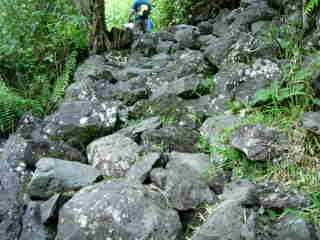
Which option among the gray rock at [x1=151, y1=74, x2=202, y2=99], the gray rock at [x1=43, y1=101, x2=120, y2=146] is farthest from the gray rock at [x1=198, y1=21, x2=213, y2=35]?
the gray rock at [x1=43, y1=101, x2=120, y2=146]

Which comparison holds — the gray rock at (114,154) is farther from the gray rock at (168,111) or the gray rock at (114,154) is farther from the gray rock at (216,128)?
the gray rock at (216,128)

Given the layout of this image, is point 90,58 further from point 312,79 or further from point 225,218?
point 225,218

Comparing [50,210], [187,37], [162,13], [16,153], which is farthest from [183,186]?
[162,13]


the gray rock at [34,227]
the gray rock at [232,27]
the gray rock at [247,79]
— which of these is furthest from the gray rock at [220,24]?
the gray rock at [34,227]

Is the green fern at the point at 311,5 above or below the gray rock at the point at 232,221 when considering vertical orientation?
above

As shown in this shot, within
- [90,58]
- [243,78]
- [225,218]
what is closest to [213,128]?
[243,78]

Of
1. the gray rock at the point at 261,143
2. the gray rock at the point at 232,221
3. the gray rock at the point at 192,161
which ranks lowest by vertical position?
the gray rock at the point at 192,161

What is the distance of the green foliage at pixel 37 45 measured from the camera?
6812 millimetres

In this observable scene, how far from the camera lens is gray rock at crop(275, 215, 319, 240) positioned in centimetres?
309

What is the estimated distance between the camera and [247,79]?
5285 mm

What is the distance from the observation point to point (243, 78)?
531 centimetres

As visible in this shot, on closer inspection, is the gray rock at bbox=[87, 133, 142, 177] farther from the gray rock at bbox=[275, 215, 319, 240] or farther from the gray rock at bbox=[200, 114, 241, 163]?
the gray rock at bbox=[275, 215, 319, 240]

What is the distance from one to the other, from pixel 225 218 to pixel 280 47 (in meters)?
2.95

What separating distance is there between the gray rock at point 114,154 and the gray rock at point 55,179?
0.63 ft
